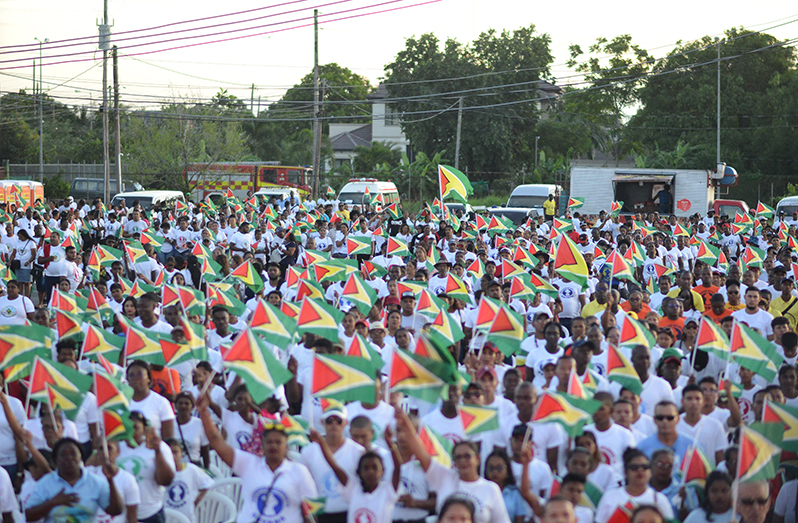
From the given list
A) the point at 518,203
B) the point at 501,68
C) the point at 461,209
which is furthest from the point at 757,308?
the point at 501,68

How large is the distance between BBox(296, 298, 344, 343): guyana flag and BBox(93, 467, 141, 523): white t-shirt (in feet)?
11.7

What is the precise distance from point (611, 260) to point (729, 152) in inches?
1510

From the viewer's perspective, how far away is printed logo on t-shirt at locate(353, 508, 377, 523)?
565 cm

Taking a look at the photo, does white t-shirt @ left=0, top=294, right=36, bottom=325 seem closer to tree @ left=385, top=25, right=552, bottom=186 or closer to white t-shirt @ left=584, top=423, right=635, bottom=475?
white t-shirt @ left=584, top=423, right=635, bottom=475

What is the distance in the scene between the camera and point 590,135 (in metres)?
58.8

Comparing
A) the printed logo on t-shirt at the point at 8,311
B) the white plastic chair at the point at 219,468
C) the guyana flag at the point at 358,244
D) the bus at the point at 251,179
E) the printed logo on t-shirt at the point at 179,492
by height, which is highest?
the bus at the point at 251,179

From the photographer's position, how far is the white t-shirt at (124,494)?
19.1ft

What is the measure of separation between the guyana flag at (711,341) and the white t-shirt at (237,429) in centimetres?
429

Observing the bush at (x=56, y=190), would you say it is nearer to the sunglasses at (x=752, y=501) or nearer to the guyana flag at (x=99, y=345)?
the guyana flag at (x=99, y=345)

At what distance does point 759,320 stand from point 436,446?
5.80m

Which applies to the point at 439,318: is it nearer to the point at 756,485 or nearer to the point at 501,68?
the point at 756,485

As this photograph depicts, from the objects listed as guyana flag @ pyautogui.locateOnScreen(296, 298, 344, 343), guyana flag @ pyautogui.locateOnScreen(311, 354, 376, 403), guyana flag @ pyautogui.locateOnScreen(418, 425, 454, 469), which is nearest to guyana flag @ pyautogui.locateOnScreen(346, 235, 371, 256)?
guyana flag @ pyautogui.locateOnScreen(296, 298, 344, 343)

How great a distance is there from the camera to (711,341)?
29.2 feet

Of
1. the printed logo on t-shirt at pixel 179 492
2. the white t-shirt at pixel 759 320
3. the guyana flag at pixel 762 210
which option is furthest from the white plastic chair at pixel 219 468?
the guyana flag at pixel 762 210
